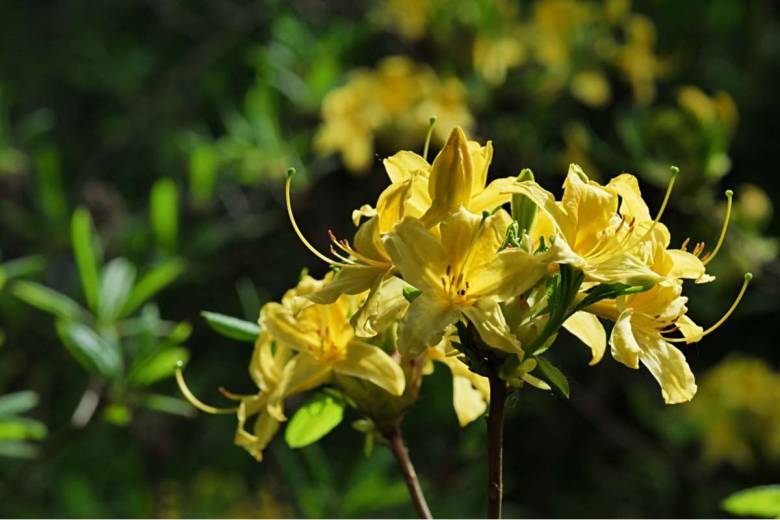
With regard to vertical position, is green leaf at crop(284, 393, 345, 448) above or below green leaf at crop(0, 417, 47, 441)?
above

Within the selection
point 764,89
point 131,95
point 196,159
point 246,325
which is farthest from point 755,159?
point 246,325

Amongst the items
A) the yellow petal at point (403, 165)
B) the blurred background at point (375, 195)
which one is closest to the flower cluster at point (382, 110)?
the blurred background at point (375, 195)

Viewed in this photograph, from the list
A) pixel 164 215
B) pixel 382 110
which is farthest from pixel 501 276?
pixel 382 110

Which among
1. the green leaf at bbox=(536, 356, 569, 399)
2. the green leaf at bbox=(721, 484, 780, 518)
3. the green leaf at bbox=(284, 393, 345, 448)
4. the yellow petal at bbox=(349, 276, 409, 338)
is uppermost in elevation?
the yellow petal at bbox=(349, 276, 409, 338)

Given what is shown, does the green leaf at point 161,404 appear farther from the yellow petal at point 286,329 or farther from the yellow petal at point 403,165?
the yellow petal at point 403,165

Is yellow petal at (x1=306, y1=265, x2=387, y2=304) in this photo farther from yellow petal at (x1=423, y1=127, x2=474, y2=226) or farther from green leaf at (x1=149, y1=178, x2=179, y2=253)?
green leaf at (x1=149, y1=178, x2=179, y2=253)

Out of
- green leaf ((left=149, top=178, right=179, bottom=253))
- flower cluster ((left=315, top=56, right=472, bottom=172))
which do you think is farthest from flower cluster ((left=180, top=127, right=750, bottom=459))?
flower cluster ((left=315, top=56, right=472, bottom=172))
